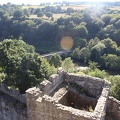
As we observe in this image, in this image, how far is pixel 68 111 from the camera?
527 inches

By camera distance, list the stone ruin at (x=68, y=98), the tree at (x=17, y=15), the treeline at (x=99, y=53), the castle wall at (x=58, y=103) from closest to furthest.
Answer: the castle wall at (x=58, y=103)
the stone ruin at (x=68, y=98)
the treeline at (x=99, y=53)
the tree at (x=17, y=15)

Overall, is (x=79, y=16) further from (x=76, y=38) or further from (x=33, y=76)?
(x=33, y=76)

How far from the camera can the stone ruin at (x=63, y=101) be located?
544 inches

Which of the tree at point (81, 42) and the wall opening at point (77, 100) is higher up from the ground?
the wall opening at point (77, 100)

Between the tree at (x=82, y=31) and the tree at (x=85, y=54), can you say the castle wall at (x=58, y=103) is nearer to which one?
the tree at (x=85, y=54)

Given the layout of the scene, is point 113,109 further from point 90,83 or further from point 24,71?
point 24,71

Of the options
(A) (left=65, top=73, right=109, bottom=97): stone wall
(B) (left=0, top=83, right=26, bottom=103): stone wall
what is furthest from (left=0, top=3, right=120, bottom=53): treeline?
(A) (left=65, top=73, right=109, bottom=97): stone wall

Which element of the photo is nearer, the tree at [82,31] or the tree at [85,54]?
the tree at [85,54]

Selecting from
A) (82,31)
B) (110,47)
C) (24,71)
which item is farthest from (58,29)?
(24,71)

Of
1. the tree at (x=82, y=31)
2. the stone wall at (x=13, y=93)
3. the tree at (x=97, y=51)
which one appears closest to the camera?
the stone wall at (x=13, y=93)

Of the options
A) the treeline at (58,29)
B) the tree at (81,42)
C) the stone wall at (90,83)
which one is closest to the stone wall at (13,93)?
the stone wall at (90,83)

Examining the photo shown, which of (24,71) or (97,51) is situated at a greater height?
(24,71)

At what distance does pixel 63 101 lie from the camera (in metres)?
17.6

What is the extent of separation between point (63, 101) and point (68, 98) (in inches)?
38.8
